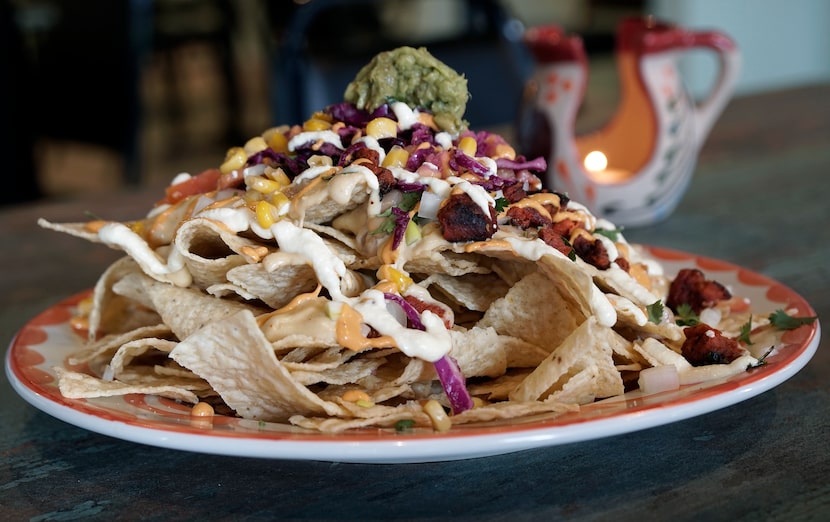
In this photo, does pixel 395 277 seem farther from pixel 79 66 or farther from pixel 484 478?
pixel 79 66

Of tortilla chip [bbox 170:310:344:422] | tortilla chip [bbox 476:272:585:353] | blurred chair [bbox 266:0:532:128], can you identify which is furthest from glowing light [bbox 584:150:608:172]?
tortilla chip [bbox 170:310:344:422]

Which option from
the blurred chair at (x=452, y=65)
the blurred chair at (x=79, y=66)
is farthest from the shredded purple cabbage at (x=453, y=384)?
the blurred chair at (x=79, y=66)

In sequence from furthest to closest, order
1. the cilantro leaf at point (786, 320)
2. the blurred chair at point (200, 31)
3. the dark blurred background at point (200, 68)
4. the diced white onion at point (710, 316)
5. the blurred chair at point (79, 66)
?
the blurred chair at point (200, 31), the blurred chair at point (79, 66), the dark blurred background at point (200, 68), the diced white onion at point (710, 316), the cilantro leaf at point (786, 320)

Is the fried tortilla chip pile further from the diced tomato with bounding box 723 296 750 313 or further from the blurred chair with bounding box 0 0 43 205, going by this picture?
the blurred chair with bounding box 0 0 43 205

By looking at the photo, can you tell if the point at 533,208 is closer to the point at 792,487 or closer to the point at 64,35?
the point at 792,487

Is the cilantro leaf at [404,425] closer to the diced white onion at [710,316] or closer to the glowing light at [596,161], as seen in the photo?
the diced white onion at [710,316]

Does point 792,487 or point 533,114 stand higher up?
point 533,114

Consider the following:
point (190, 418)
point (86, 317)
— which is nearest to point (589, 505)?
point (190, 418)
